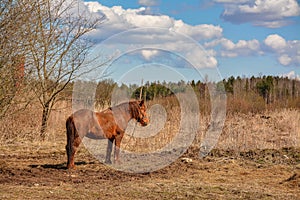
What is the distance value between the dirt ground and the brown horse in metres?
0.57

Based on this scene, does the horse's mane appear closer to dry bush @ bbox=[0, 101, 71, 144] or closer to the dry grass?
the dry grass

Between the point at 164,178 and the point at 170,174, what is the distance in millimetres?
492

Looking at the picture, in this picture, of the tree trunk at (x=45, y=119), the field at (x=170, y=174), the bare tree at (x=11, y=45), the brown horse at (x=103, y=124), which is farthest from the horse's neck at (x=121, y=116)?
the tree trunk at (x=45, y=119)

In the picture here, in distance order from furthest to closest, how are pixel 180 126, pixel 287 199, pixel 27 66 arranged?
pixel 180 126, pixel 27 66, pixel 287 199

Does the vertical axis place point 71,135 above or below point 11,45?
below

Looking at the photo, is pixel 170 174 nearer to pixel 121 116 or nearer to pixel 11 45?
pixel 121 116

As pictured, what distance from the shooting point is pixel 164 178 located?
369 inches

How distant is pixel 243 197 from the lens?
302 inches

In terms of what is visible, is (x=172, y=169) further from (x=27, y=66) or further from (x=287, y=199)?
(x=27, y=66)

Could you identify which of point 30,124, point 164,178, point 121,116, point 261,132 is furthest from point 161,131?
point 164,178

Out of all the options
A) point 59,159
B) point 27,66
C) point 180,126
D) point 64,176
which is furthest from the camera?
point 180,126

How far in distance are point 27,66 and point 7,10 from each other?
147 centimetres

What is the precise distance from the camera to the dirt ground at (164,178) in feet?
25.7

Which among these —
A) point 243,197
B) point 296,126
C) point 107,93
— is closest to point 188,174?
point 243,197
